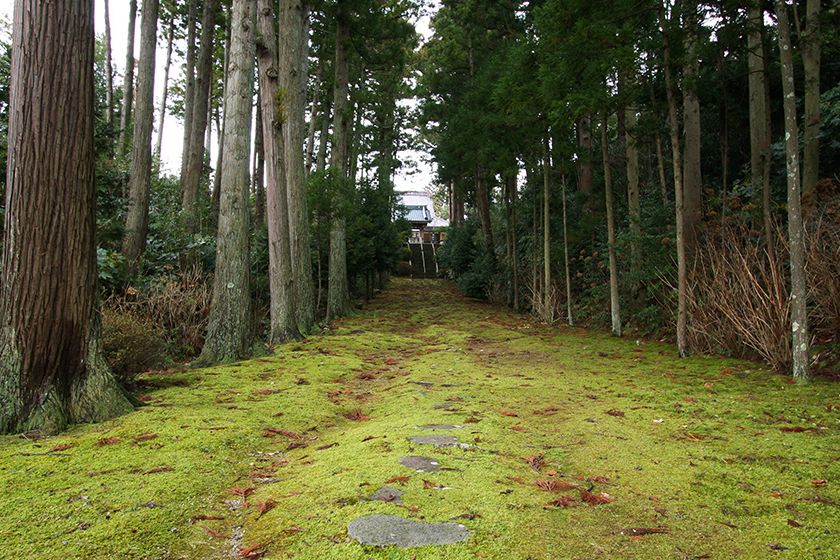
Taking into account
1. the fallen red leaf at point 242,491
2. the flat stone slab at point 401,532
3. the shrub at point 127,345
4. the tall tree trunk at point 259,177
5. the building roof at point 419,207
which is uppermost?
the building roof at point 419,207

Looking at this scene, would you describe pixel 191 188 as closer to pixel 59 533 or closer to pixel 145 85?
pixel 145 85

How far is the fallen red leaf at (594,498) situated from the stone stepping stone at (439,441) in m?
0.86

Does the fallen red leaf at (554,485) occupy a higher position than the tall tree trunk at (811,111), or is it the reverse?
the tall tree trunk at (811,111)

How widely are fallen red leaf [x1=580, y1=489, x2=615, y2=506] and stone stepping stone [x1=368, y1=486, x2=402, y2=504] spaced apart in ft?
2.90

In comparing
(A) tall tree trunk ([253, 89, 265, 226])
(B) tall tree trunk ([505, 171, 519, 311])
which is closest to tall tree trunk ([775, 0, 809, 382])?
(B) tall tree trunk ([505, 171, 519, 311])

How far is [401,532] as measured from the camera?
6.92 ft

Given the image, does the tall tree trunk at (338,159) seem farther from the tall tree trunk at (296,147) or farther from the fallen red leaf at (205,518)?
the fallen red leaf at (205,518)

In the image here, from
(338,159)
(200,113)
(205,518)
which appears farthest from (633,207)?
(200,113)

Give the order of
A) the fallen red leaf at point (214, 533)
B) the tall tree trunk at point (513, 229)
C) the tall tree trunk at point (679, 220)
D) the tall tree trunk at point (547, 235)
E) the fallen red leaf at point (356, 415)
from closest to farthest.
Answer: the fallen red leaf at point (214, 533)
the fallen red leaf at point (356, 415)
the tall tree trunk at point (679, 220)
the tall tree trunk at point (547, 235)
the tall tree trunk at point (513, 229)

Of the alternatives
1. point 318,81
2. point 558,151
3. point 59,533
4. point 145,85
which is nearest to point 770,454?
point 59,533

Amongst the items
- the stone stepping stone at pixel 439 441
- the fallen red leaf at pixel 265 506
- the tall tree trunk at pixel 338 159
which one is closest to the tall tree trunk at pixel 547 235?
the tall tree trunk at pixel 338 159

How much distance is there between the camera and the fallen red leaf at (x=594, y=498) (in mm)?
2492

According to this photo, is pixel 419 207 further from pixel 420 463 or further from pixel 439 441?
pixel 420 463

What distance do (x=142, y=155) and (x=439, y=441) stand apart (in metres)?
10.7
